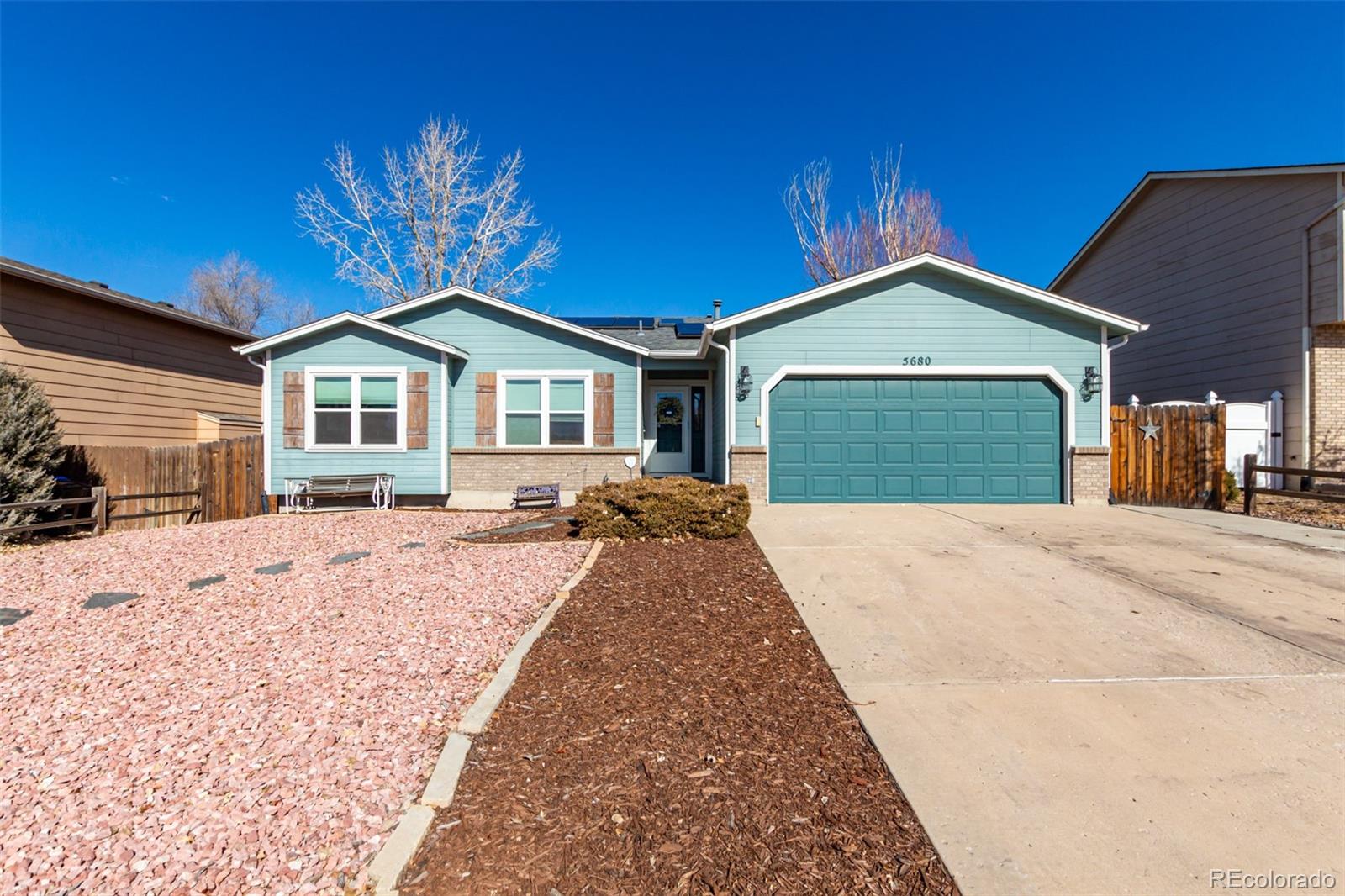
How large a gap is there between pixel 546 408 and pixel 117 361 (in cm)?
815

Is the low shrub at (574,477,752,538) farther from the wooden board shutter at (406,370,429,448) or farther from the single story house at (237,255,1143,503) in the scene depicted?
the wooden board shutter at (406,370,429,448)

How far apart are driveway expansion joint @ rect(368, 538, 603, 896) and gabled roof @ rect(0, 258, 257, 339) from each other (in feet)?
Answer: 37.9

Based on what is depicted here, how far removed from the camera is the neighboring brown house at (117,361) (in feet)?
31.8

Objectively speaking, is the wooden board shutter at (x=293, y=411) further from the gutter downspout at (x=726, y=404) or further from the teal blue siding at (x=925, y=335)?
the teal blue siding at (x=925, y=335)

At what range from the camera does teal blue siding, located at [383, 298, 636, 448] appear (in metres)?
11.3

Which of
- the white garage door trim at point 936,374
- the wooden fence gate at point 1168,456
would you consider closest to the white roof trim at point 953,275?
the white garage door trim at point 936,374

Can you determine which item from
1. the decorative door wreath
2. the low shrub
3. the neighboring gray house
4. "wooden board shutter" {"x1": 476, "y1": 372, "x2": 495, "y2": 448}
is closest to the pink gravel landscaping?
the low shrub

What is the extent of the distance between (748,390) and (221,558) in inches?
303

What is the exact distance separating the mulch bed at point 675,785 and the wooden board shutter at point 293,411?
901cm

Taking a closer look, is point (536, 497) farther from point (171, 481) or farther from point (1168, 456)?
point (1168, 456)

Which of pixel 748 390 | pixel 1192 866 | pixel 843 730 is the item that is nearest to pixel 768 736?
pixel 843 730

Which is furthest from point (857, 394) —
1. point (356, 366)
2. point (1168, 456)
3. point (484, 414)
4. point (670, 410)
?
point (356, 366)

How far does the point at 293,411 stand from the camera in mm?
10602

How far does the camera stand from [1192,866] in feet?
6.41
